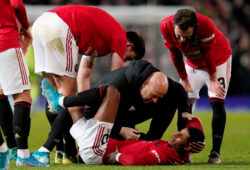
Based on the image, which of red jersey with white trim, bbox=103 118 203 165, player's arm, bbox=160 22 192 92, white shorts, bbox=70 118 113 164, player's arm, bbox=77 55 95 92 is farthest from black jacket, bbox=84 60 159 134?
player's arm, bbox=77 55 95 92

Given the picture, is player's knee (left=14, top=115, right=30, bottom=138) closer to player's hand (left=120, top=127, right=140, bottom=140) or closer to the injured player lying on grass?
the injured player lying on grass

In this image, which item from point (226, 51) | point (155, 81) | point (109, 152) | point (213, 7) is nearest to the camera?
point (155, 81)

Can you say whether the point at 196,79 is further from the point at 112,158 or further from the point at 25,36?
the point at 25,36

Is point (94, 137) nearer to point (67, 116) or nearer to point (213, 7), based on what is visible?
point (67, 116)

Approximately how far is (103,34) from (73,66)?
52 cm

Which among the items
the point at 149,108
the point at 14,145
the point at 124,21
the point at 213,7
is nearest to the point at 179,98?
the point at 149,108

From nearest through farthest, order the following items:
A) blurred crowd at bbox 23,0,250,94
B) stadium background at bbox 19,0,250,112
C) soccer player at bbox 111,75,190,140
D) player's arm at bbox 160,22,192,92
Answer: soccer player at bbox 111,75,190,140
player's arm at bbox 160,22,192,92
stadium background at bbox 19,0,250,112
blurred crowd at bbox 23,0,250,94

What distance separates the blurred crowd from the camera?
16.4 m

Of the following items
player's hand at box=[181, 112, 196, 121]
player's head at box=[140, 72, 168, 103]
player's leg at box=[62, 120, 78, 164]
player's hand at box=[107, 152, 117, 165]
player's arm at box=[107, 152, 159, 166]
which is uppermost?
player's head at box=[140, 72, 168, 103]

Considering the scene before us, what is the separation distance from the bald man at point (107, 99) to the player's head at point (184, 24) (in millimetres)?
670

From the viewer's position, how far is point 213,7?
60.7 feet

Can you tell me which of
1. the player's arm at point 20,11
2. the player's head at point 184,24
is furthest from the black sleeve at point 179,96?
the player's arm at point 20,11

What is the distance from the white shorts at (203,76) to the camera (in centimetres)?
630

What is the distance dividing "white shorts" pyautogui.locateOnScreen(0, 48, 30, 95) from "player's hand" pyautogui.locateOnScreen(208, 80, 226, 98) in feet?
6.82
